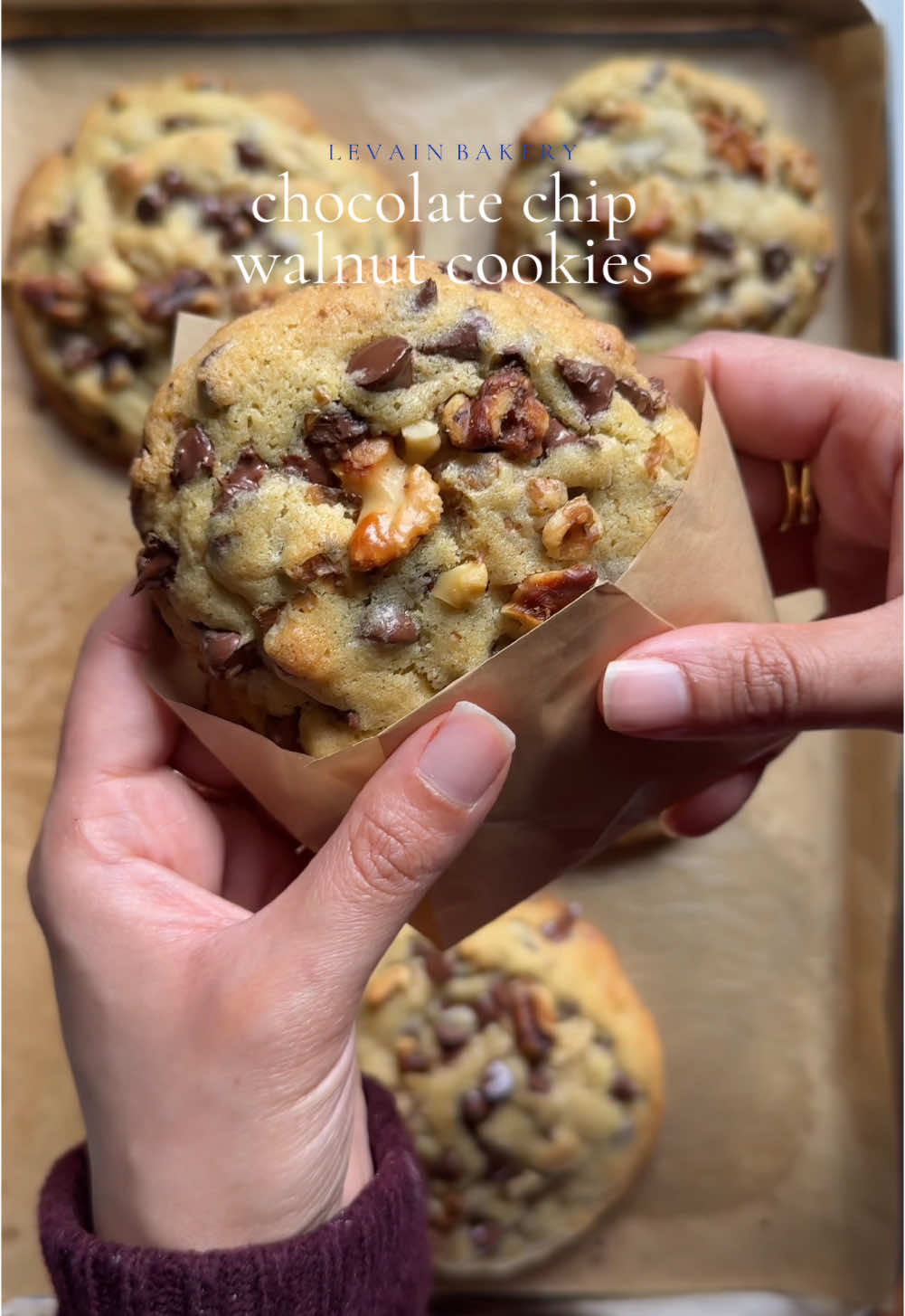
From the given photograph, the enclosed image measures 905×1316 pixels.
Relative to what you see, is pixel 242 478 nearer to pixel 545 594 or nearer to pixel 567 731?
pixel 545 594

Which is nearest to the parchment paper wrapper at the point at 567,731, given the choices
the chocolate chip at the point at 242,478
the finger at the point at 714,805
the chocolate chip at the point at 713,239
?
the chocolate chip at the point at 242,478

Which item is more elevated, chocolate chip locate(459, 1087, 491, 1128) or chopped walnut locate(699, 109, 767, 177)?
chopped walnut locate(699, 109, 767, 177)

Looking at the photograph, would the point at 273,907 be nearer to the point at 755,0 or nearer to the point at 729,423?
the point at 729,423

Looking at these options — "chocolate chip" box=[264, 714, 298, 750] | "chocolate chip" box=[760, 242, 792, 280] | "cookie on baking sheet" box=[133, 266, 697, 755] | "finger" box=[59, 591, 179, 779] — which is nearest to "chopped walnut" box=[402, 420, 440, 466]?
"cookie on baking sheet" box=[133, 266, 697, 755]

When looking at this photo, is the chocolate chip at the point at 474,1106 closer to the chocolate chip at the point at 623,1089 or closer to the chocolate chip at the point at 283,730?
the chocolate chip at the point at 623,1089

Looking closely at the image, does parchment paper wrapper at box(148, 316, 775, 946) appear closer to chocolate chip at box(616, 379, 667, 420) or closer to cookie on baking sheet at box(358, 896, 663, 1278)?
chocolate chip at box(616, 379, 667, 420)

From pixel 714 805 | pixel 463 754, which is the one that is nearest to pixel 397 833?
pixel 463 754
